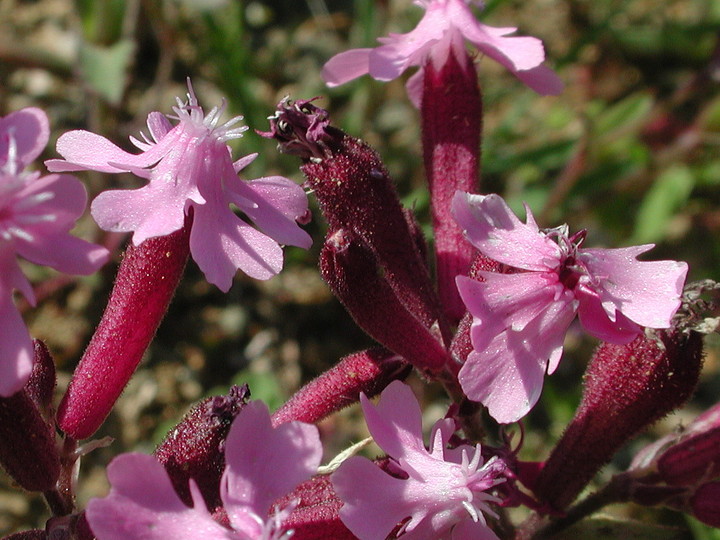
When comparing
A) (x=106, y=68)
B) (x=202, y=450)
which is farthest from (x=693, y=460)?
(x=106, y=68)

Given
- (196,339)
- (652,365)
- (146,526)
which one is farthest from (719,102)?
(146,526)

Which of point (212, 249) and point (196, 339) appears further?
point (196, 339)

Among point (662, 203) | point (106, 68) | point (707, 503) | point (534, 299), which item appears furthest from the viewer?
point (662, 203)

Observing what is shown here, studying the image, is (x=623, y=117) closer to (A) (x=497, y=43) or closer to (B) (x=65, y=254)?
(A) (x=497, y=43)

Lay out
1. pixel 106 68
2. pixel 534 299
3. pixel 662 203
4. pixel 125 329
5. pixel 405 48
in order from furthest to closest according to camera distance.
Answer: pixel 662 203, pixel 106 68, pixel 405 48, pixel 125 329, pixel 534 299

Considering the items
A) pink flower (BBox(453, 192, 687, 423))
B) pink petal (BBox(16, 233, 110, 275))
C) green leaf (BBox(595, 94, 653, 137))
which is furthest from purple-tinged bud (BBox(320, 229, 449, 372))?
green leaf (BBox(595, 94, 653, 137))

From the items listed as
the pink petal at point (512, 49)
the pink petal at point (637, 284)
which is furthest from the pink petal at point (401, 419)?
the pink petal at point (512, 49)

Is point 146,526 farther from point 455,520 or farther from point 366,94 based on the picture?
point 366,94
